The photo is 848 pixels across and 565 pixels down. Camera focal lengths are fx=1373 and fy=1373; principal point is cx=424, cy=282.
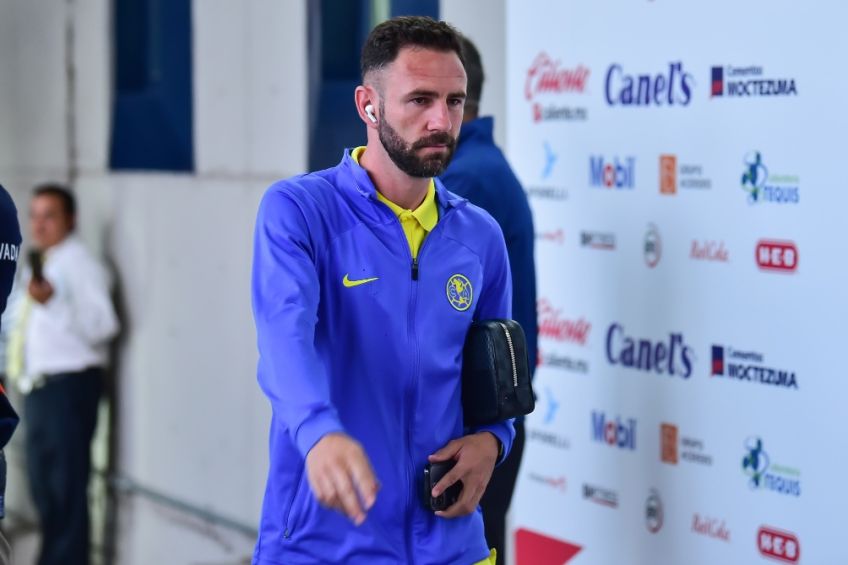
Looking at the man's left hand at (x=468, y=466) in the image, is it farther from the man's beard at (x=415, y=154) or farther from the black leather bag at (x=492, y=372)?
the man's beard at (x=415, y=154)

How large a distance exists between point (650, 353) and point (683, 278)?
27 centimetres

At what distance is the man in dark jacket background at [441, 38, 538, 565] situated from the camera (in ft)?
12.0

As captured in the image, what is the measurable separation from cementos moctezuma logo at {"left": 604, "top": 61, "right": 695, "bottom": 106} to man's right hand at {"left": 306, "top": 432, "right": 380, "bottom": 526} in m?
1.98

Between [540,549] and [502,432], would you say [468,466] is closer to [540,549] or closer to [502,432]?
[502,432]

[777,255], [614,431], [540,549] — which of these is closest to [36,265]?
[540,549]

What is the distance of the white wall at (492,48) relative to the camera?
15.8 feet

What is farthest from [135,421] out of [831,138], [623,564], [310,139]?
[831,138]

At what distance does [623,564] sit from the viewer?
4.15m

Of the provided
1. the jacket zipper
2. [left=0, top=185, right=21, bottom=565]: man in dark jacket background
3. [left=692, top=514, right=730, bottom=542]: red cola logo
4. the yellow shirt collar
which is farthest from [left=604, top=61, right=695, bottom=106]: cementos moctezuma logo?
[left=0, top=185, right=21, bottom=565]: man in dark jacket background

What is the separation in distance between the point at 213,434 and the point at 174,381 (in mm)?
440

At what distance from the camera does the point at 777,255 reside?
11.6 ft

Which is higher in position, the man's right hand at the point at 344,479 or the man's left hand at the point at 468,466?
the man's right hand at the point at 344,479

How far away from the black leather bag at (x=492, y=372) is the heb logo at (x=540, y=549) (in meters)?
1.82

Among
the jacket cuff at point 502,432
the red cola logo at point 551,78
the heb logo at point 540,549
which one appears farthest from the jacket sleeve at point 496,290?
the heb logo at point 540,549
